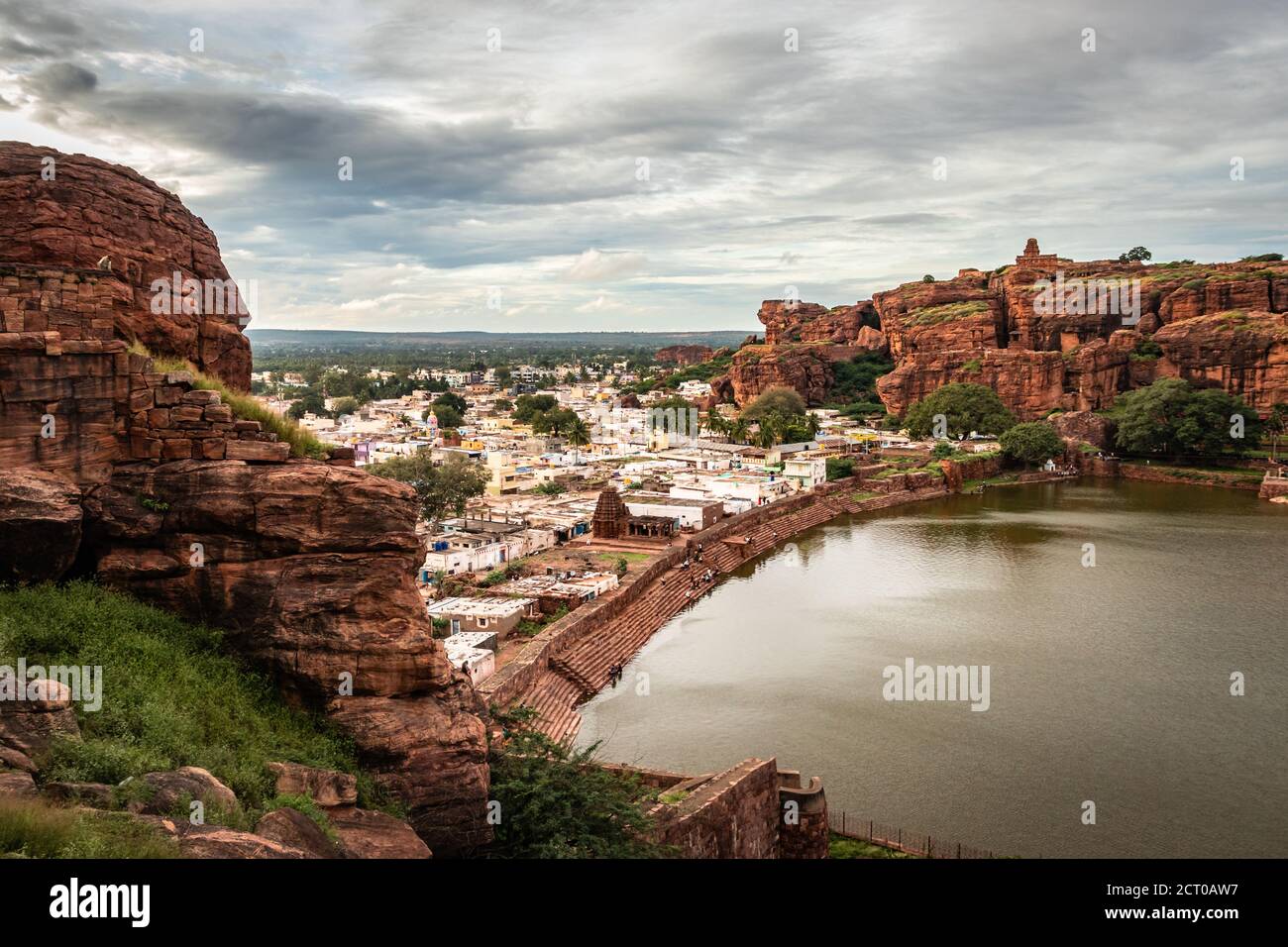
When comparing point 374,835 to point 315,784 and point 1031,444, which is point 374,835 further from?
point 1031,444

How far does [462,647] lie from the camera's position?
19562 millimetres

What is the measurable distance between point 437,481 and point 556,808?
1115 inches

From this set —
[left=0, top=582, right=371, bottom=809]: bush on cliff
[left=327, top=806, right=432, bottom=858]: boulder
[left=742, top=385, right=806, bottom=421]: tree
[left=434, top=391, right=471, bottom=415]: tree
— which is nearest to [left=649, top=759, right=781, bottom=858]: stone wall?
[left=327, top=806, right=432, bottom=858]: boulder

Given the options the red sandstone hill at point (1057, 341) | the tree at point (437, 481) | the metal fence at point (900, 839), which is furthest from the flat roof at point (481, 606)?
the red sandstone hill at point (1057, 341)

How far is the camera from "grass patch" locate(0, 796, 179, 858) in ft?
15.3

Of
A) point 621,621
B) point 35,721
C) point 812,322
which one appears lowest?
point 621,621

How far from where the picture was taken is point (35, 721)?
19.6ft

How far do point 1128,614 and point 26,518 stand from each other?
26687mm

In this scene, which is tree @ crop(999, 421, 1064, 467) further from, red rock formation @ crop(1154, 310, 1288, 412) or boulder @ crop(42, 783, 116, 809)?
boulder @ crop(42, 783, 116, 809)

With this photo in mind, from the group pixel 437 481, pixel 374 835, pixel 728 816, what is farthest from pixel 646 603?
pixel 374 835

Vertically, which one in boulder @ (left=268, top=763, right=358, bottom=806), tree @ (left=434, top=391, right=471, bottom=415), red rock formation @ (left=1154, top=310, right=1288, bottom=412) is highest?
red rock formation @ (left=1154, top=310, right=1288, bottom=412)

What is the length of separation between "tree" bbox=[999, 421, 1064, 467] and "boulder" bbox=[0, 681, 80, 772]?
2219 inches

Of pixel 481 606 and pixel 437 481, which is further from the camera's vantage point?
pixel 437 481
